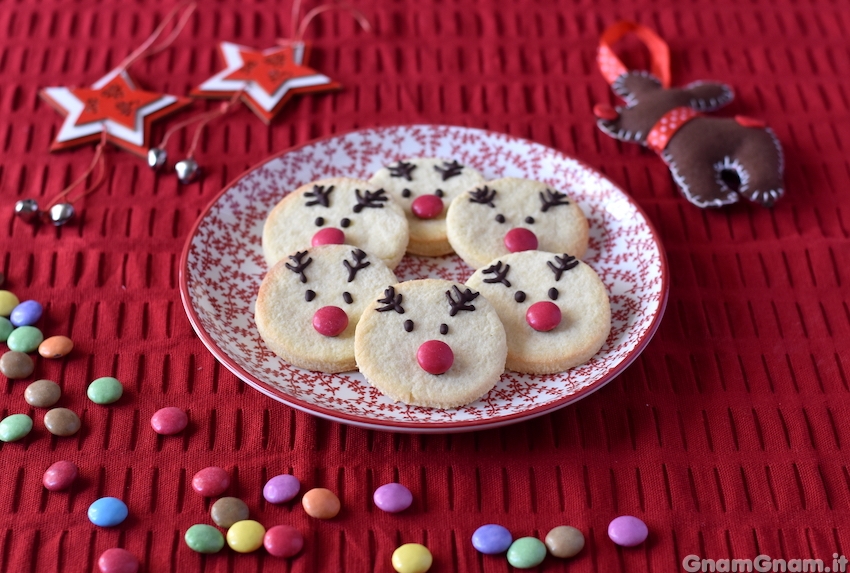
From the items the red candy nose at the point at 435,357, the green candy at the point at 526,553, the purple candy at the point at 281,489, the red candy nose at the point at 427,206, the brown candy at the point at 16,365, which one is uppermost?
the red candy nose at the point at 427,206

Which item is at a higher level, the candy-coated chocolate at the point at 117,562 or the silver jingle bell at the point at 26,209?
the silver jingle bell at the point at 26,209

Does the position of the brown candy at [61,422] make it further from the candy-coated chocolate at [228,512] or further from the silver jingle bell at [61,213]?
the silver jingle bell at [61,213]

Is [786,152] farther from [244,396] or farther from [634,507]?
[244,396]

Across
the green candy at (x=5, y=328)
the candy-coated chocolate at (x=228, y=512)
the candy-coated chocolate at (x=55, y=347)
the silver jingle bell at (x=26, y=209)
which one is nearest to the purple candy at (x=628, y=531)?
the candy-coated chocolate at (x=228, y=512)

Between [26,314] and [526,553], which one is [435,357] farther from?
[26,314]

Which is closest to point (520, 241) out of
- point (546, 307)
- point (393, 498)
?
point (546, 307)

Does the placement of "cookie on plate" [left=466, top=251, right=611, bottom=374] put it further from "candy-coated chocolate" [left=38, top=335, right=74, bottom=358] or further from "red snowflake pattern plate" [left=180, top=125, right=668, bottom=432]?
"candy-coated chocolate" [left=38, top=335, right=74, bottom=358]

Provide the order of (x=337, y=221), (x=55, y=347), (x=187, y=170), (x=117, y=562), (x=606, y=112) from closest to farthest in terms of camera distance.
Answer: (x=117, y=562), (x=55, y=347), (x=337, y=221), (x=187, y=170), (x=606, y=112)
